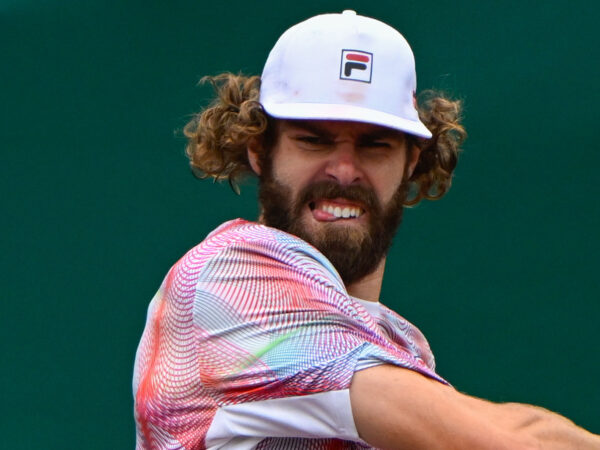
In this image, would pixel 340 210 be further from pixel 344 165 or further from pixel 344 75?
pixel 344 75

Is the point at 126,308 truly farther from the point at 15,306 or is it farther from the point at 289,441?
the point at 289,441

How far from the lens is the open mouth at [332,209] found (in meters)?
2.04

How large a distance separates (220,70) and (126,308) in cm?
72

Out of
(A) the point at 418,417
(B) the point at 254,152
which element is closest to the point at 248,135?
(B) the point at 254,152

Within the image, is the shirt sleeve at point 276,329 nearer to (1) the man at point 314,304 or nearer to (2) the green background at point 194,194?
(1) the man at point 314,304

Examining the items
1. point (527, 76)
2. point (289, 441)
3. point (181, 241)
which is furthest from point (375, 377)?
point (527, 76)

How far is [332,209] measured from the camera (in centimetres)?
204

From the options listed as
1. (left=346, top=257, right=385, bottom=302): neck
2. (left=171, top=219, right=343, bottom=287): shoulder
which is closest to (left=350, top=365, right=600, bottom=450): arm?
(left=171, top=219, right=343, bottom=287): shoulder

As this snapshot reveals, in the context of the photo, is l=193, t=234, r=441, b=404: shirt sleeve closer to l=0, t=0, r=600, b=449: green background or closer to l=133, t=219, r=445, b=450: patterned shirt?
l=133, t=219, r=445, b=450: patterned shirt

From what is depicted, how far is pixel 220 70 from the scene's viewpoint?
126 inches

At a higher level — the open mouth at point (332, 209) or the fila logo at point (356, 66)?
the fila logo at point (356, 66)

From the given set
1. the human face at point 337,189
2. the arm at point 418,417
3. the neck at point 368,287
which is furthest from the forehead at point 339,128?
the arm at point 418,417

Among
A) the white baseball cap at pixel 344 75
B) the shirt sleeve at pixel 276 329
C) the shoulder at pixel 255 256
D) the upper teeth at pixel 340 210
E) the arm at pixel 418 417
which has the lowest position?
the arm at pixel 418 417

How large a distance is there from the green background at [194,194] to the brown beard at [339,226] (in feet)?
3.18
